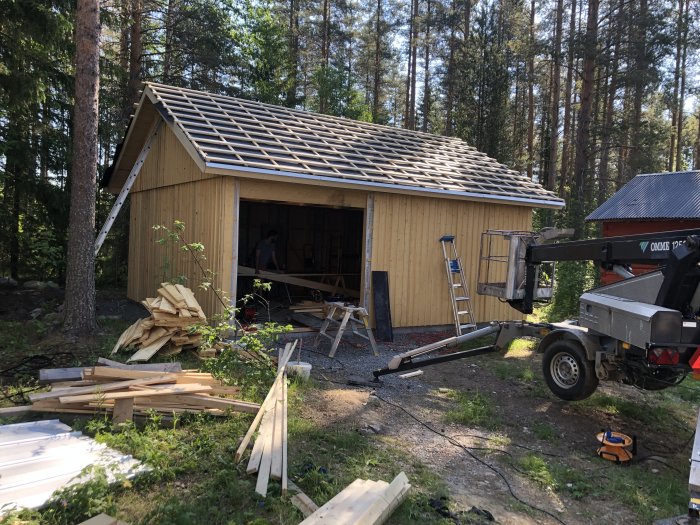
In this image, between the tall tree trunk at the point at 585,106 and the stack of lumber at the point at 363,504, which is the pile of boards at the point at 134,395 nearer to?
the stack of lumber at the point at 363,504

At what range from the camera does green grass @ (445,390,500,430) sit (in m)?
6.18

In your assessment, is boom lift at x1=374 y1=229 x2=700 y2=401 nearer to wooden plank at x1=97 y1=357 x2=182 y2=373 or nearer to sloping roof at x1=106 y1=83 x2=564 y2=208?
wooden plank at x1=97 y1=357 x2=182 y2=373

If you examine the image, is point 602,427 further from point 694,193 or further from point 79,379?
point 694,193

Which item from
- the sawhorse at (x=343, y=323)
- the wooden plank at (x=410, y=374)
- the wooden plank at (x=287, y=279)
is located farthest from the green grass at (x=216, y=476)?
the wooden plank at (x=287, y=279)

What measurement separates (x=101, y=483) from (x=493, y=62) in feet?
82.3

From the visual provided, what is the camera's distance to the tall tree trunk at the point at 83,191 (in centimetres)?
836

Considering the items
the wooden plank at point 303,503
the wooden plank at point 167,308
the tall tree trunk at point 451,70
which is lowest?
the wooden plank at point 303,503

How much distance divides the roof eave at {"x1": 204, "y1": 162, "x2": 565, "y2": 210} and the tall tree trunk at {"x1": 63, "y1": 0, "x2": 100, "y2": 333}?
2.20 metres

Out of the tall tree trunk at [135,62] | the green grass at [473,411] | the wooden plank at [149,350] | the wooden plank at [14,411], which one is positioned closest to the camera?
the wooden plank at [14,411]

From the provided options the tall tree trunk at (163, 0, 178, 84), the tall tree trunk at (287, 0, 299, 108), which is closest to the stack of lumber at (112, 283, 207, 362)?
the tall tree trunk at (163, 0, 178, 84)

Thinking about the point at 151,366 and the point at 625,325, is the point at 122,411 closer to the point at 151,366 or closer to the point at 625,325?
the point at 151,366

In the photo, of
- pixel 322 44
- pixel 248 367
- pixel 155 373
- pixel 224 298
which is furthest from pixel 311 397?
pixel 322 44

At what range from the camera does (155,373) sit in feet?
18.9

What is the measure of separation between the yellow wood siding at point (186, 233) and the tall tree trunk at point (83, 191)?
1421 mm
